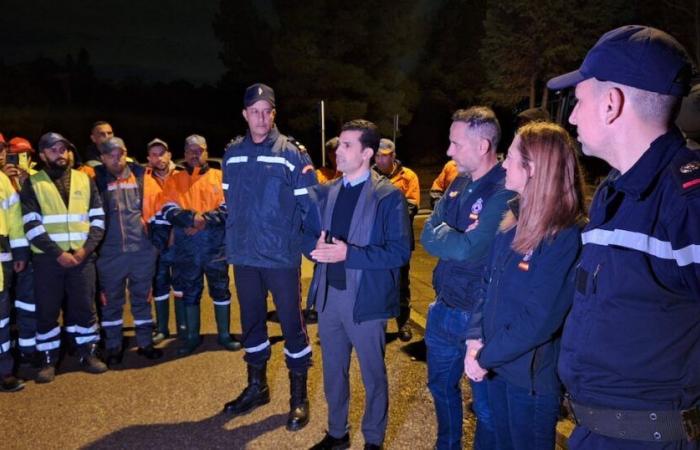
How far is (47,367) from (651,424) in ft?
15.6

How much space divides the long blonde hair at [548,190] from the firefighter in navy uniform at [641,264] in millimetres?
386

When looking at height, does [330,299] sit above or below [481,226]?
below

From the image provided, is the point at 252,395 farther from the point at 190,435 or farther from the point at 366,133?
the point at 366,133

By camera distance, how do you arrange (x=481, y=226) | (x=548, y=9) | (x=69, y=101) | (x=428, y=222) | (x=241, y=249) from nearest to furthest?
(x=481, y=226) < (x=428, y=222) < (x=241, y=249) < (x=548, y=9) < (x=69, y=101)

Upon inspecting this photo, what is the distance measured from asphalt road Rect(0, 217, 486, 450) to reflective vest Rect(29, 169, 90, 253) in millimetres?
1212

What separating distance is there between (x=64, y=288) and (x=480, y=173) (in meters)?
4.02

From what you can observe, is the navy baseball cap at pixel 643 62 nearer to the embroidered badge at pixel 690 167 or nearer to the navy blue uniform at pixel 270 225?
the embroidered badge at pixel 690 167

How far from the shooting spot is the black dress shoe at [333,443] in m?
3.32

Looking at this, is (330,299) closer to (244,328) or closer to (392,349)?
(244,328)

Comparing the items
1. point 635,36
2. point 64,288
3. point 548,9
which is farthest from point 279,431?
point 548,9

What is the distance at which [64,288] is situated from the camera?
4.71 meters

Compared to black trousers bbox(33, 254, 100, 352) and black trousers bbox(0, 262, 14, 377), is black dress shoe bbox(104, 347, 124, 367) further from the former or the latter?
black trousers bbox(0, 262, 14, 377)

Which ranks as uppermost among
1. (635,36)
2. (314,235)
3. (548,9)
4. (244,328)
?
(548,9)

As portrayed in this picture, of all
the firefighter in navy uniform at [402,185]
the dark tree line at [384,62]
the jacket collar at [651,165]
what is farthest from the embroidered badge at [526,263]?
the dark tree line at [384,62]
